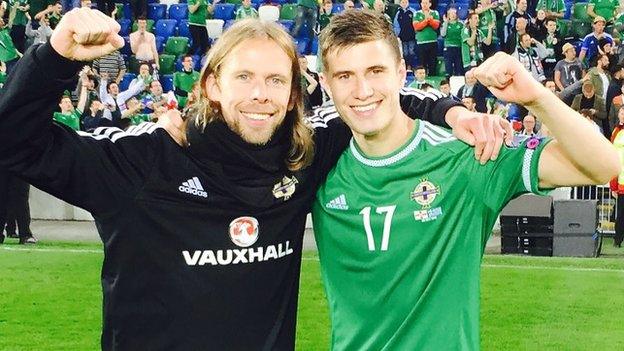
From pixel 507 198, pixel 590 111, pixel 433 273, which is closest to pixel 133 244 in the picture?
pixel 433 273

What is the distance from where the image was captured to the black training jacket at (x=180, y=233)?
136 inches

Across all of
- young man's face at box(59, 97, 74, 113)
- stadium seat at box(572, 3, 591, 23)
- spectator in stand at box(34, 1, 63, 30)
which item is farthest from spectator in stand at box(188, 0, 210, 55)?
stadium seat at box(572, 3, 591, 23)

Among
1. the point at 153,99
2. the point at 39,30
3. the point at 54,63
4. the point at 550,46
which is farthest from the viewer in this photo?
the point at 39,30

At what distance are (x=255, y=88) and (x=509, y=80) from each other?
0.86m

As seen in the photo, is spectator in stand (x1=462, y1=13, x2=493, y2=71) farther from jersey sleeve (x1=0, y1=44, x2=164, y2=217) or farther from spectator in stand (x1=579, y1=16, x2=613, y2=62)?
jersey sleeve (x1=0, y1=44, x2=164, y2=217)

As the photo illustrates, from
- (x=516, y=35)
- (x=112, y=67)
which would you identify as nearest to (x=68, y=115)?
(x=112, y=67)

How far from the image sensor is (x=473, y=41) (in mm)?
19344

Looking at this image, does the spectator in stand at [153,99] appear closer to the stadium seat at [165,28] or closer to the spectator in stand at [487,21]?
the stadium seat at [165,28]

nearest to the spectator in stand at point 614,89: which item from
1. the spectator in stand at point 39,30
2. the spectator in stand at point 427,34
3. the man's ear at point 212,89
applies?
the spectator in stand at point 427,34

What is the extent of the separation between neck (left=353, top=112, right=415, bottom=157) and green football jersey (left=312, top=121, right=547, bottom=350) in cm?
3

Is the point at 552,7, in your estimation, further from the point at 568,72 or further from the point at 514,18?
the point at 568,72

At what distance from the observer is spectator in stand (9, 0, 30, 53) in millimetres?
21078

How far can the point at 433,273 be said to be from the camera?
11.8ft

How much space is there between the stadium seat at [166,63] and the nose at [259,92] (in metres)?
18.2
